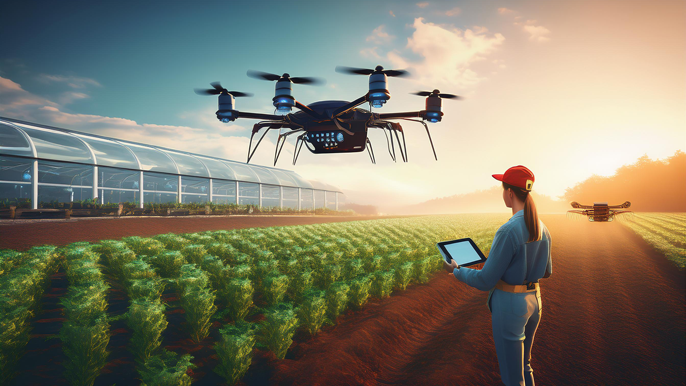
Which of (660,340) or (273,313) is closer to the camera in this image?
(273,313)

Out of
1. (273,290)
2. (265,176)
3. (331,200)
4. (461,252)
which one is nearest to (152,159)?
(265,176)

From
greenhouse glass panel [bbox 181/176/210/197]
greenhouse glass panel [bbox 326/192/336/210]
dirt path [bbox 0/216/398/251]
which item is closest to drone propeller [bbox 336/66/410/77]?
dirt path [bbox 0/216/398/251]

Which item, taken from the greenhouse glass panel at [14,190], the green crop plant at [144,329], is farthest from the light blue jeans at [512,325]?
the greenhouse glass panel at [14,190]

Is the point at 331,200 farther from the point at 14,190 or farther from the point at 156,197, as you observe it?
the point at 14,190

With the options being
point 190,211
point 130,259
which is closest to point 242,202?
point 190,211

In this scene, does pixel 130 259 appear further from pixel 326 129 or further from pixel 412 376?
pixel 412 376

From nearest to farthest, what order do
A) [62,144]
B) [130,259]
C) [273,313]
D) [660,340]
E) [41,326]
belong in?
[273,313] → [41,326] → [660,340] → [130,259] → [62,144]
